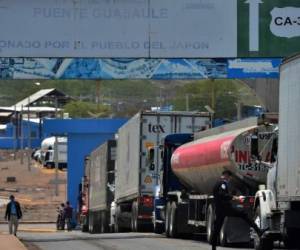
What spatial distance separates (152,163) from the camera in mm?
29984

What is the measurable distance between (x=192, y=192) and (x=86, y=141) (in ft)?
95.1

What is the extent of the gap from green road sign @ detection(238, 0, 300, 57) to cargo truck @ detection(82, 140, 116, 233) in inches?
381

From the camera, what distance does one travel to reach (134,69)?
36.1 metres

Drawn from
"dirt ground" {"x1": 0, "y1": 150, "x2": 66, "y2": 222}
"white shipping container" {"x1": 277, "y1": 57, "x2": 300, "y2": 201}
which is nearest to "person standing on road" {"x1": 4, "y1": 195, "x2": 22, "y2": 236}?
"white shipping container" {"x1": 277, "y1": 57, "x2": 300, "y2": 201}

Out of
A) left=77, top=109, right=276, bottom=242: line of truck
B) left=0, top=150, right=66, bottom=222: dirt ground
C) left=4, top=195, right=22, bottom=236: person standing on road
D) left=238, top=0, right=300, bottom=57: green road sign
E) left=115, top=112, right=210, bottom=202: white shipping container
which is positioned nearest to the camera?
left=77, top=109, right=276, bottom=242: line of truck

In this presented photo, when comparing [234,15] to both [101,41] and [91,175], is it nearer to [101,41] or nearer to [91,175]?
[101,41]

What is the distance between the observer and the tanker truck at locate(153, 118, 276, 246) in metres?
20.5

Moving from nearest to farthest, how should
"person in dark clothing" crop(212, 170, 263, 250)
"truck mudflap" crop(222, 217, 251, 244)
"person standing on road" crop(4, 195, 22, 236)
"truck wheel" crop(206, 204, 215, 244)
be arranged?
"person in dark clothing" crop(212, 170, 263, 250) < "truck mudflap" crop(222, 217, 251, 244) < "truck wheel" crop(206, 204, 215, 244) < "person standing on road" crop(4, 195, 22, 236)

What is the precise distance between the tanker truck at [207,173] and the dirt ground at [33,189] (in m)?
31.6

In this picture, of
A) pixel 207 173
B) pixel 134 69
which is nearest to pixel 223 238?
pixel 207 173

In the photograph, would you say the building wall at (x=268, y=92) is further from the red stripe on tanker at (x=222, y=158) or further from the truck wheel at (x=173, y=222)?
the red stripe on tanker at (x=222, y=158)

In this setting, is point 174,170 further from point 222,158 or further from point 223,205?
point 223,205

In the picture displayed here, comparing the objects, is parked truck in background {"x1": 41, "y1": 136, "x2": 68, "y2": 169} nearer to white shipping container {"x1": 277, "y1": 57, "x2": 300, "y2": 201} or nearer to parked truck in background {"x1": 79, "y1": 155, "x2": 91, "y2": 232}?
parked truck in background {"x1": 79, "y1": 155, "x2": 91, "y2": 232}

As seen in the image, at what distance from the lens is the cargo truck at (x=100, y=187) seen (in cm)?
3742
